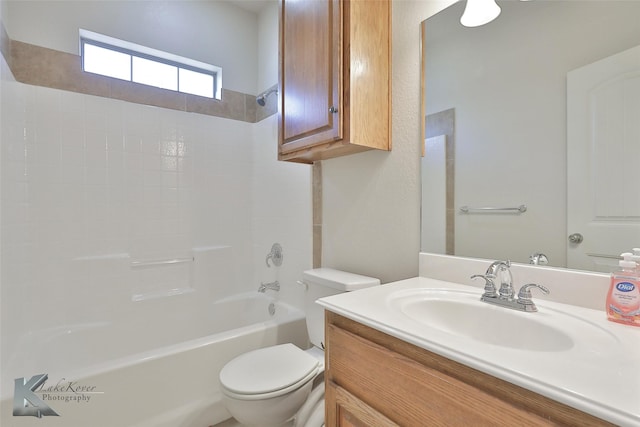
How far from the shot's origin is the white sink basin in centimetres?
69

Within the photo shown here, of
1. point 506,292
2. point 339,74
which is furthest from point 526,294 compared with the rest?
point 339,74

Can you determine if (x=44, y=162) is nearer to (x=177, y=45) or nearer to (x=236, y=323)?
(x=177, y=45)

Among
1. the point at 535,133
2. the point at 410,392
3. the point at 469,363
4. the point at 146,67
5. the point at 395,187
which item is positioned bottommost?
the point at 410,392

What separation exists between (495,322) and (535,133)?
62 centimetres

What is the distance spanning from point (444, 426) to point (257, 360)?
960 millimetres

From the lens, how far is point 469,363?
1.84 ft

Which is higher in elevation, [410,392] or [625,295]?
[625,295]

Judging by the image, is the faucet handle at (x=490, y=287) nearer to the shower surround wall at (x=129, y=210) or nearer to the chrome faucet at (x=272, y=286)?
the shower surround wall at (x=129, y=210)

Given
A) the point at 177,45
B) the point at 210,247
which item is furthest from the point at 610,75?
the point at 177,45

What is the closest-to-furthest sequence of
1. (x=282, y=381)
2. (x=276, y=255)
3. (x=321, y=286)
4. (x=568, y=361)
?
1. (x=568, y=361)
2. (x=282, y=381)
3. (x=321, y=286)
4. (x=276, y=255)

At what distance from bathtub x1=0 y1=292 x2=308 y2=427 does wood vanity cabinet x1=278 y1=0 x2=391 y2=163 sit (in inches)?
43.6

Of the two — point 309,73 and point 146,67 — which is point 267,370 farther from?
point 146,67

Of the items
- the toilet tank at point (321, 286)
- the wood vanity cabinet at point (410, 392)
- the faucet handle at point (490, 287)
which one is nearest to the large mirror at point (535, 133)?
the faucet handle at point (490, 287)

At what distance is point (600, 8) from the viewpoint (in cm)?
87
